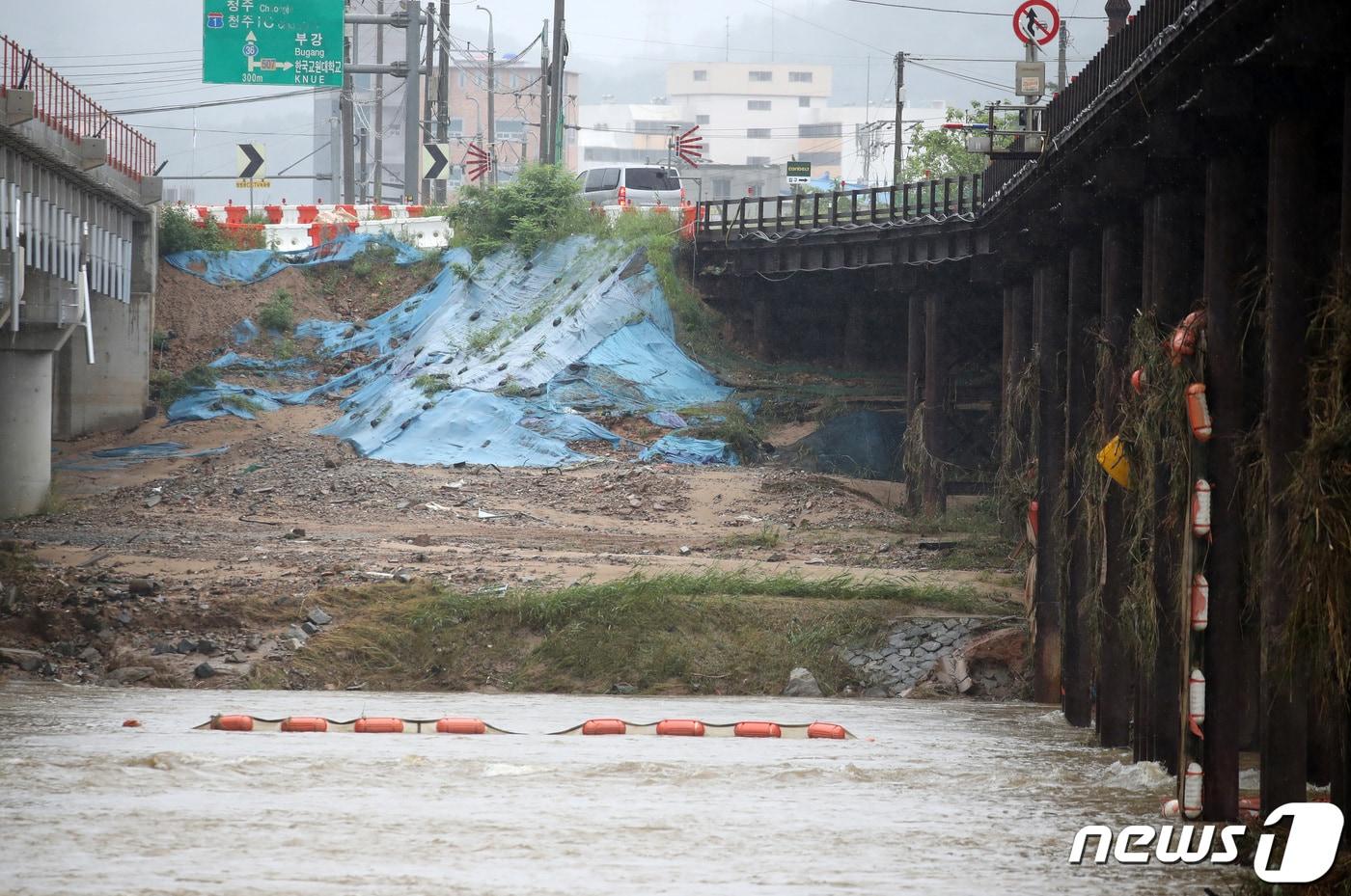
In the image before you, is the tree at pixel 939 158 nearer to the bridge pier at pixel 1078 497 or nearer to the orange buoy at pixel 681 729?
the bridge pier at pixel 1078 497

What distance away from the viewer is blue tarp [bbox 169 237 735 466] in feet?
122

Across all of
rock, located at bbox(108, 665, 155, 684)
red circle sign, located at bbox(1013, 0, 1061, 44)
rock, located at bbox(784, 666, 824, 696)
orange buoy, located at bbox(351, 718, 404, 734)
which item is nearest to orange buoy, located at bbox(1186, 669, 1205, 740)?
orange buoy, located at bbox(351, 718, 404, 734)

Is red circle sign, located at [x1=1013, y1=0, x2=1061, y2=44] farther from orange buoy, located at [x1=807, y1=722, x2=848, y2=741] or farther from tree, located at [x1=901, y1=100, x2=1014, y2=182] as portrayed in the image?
tree, located at [x1=901, y1=100, x2=1014, y2=182]

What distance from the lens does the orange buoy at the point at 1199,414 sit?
1152 cm

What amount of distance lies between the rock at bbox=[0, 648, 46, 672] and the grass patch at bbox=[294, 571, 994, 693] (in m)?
3.13

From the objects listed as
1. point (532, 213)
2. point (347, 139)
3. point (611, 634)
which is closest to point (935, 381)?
point (611, 634)

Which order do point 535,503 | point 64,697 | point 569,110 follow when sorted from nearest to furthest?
point 64,697, point 535,503, point 569,110

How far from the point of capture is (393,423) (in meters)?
38.1

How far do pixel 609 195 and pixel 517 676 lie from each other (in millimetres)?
34460

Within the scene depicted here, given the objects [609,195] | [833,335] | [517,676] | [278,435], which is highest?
[609,195]

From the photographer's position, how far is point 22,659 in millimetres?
20094

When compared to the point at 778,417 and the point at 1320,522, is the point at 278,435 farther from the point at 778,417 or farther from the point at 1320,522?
the point at 1320,522

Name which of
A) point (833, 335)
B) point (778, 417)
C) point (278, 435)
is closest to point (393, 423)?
point (278, 435)

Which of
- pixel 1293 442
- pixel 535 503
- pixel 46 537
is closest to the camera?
pixel 1293 442
